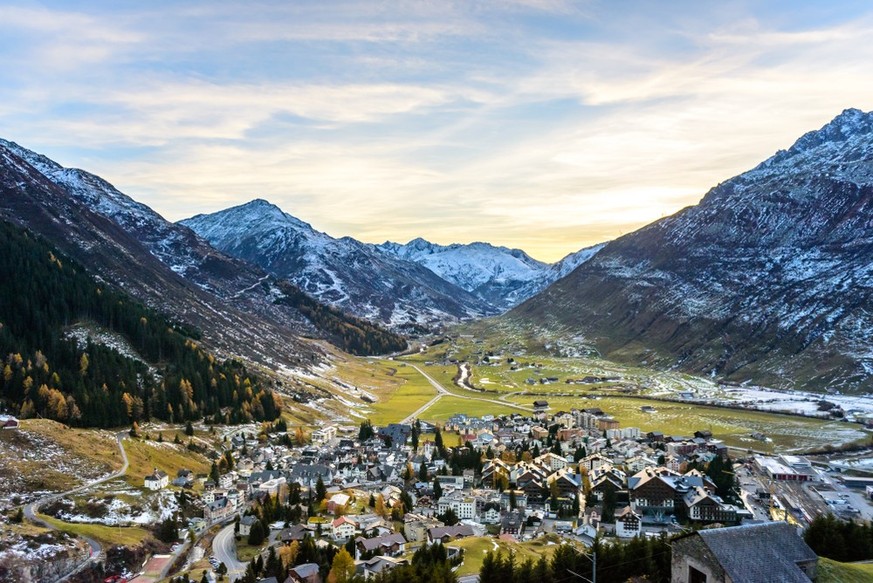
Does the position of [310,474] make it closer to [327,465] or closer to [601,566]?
[327,465]

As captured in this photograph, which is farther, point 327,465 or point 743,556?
point 327,465

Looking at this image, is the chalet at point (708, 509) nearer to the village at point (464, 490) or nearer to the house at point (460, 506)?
the village at point (464, 490)

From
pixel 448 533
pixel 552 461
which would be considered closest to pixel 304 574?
pixel 448 533

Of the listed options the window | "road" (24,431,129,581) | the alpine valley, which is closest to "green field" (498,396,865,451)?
the alpine valley

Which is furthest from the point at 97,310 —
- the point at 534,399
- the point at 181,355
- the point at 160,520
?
the point at 534,399

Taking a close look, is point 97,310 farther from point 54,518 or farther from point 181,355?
point 54,518

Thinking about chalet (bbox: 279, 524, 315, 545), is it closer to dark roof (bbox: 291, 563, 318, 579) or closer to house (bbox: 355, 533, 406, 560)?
house (bbox: 355, 533, 406, 560)
